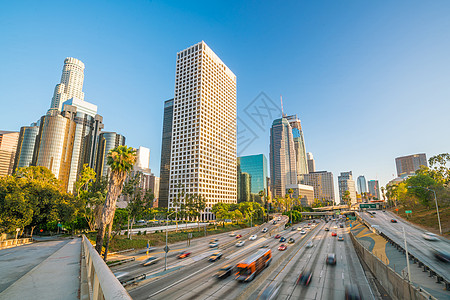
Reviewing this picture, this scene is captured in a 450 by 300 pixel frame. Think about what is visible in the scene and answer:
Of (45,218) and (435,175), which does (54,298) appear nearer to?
(45,218)

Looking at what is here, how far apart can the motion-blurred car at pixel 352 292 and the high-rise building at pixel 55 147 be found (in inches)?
7774

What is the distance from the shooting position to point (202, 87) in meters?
141

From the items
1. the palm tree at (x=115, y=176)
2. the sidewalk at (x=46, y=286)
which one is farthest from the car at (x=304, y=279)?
the palm tree at (x=115, y=176)

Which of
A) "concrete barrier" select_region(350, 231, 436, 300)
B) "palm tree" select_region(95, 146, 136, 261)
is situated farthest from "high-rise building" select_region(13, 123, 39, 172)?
"concrete barrier" select_region(350, 231, 436, 300)

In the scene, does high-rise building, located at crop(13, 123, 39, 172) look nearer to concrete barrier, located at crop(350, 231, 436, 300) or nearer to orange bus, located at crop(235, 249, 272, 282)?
orange bus, located at crop(235, 249, 272, 282)

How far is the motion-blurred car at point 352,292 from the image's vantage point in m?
22.8

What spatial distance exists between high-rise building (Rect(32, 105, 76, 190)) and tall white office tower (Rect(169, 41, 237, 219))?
3976 inches

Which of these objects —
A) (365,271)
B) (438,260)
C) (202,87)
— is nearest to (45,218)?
(365,271)

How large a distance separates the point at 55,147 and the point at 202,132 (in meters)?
125

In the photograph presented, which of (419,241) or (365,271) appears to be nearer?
(365,271)

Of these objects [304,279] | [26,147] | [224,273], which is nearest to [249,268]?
[224,273]

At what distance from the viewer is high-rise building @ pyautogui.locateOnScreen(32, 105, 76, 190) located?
533ft

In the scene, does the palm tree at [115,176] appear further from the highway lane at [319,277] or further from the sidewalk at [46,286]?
the sidewalk at [46,286]

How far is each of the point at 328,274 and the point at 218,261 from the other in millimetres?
17738
